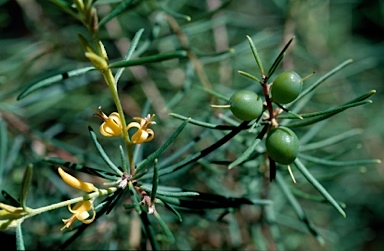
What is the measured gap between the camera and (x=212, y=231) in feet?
4.14

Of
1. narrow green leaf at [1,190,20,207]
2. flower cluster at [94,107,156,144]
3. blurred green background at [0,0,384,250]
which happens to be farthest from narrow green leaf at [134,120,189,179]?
blurred green background at [0,0,384,250]

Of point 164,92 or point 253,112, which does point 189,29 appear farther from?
point 253,112

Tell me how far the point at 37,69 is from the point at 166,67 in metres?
0.38

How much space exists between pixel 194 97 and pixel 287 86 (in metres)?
0.77

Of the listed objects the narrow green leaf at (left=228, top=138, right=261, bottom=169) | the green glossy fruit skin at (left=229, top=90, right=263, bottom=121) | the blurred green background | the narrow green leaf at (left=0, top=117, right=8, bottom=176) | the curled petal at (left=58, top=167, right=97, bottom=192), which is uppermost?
the green glossy fruit skin at (left=229, top=90, right=263, bottom=121)

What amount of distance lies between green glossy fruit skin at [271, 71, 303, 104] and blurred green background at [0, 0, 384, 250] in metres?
0.38

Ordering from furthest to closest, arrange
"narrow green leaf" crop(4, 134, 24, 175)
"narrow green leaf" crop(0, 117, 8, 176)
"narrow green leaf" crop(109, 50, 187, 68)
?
"narrow green leaf" crop(4, 134, 24, 175)
"narrow green leaf" crop(0, 117, 8, 176)
"narrow green leaf" crop(109, 50, 187, 68)

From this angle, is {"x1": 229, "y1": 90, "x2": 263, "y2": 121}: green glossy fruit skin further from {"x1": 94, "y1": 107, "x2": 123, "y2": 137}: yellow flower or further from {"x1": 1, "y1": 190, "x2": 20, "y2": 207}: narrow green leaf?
{"x1": 1, "y1": 190, "x2": 20, "y2": 207}: narrow green leaf

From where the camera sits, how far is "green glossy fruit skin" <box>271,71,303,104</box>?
0.59 meters

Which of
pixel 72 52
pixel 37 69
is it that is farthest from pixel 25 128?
pixel 72 52

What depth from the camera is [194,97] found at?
1.35 metres

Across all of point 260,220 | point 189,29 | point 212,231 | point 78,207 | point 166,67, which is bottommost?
point 212,231

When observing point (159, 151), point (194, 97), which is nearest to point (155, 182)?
point (159, 151)

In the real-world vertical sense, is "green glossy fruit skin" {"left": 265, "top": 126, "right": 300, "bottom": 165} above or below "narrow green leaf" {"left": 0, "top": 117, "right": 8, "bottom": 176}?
above
